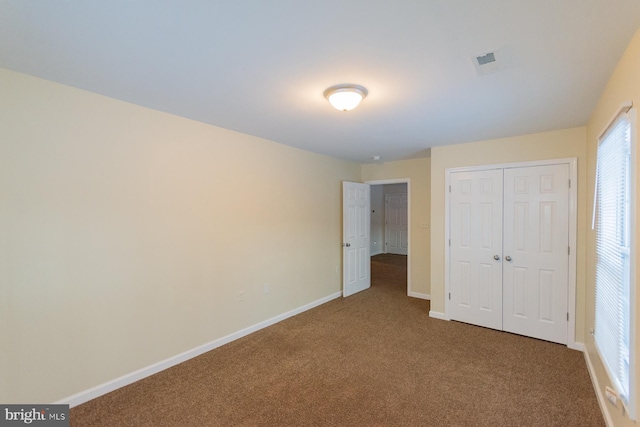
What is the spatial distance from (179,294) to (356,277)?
3.10 metres

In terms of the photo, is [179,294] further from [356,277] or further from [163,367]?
[356,277]

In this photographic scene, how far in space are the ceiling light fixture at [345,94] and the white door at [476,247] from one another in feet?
7.48

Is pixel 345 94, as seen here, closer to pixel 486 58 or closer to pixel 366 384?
pixel 486 58

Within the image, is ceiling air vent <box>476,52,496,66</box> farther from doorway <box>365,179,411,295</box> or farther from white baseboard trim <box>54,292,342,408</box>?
doorway <box>365,179,411,295</box>

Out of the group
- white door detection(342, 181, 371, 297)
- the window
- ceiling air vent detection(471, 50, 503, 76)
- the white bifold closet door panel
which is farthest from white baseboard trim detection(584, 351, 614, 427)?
white door detection(342, 181, 371, 297)

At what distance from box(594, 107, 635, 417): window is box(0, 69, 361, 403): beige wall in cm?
312

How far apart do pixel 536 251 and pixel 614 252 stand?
1.62 metres

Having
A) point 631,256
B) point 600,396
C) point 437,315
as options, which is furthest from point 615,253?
point 437,315

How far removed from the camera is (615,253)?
1.79 metres

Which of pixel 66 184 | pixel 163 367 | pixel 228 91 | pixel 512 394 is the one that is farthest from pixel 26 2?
pixel 512 394

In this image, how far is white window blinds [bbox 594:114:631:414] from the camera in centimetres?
157

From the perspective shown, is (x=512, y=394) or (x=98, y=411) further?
(x=512, y=394)

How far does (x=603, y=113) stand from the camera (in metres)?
2.18

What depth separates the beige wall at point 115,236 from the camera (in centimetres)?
193
